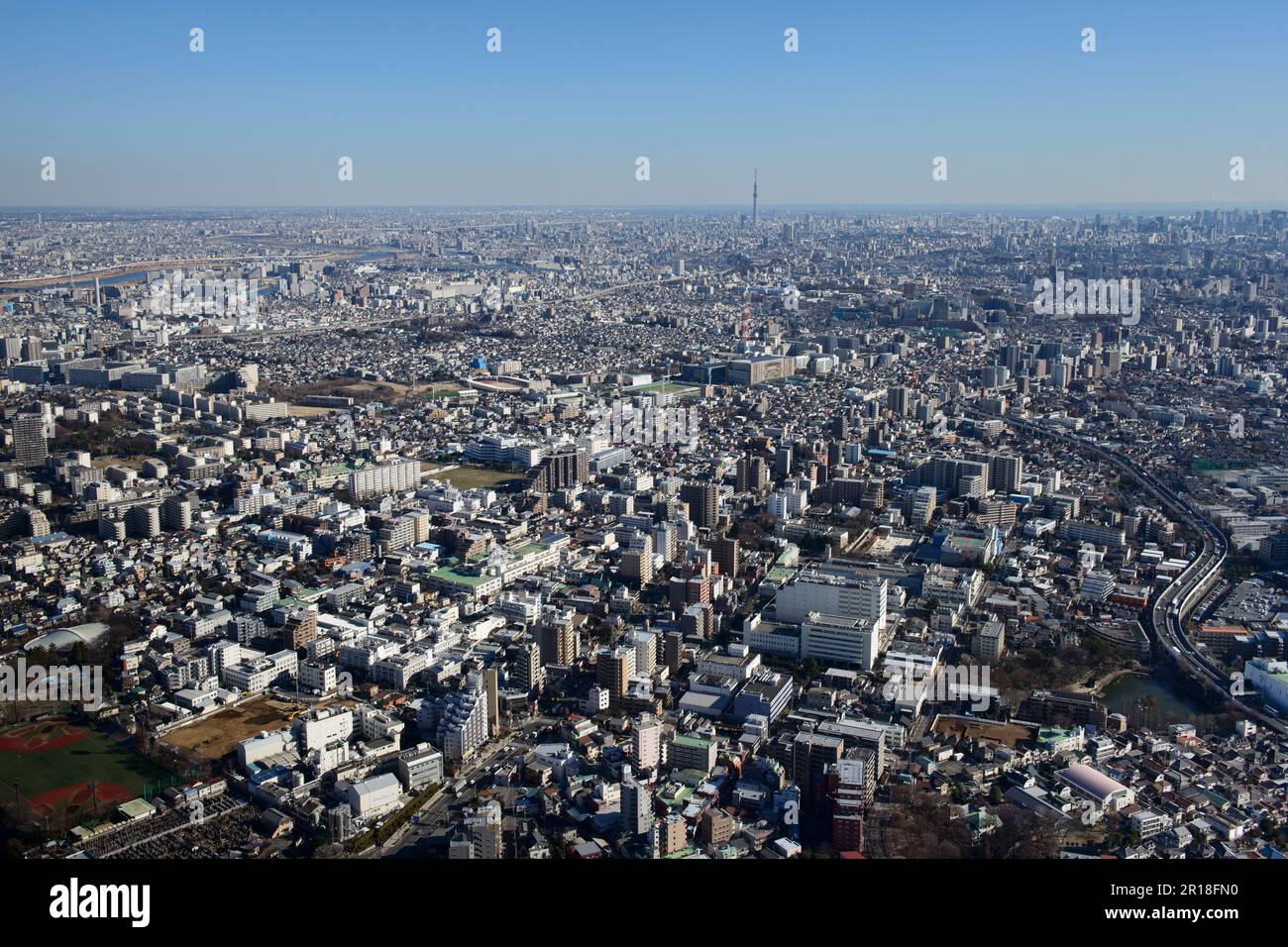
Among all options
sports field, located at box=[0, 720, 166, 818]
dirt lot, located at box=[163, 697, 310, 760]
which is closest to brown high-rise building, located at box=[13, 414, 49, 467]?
sports field, located at box=[0, 720, 166, 818]

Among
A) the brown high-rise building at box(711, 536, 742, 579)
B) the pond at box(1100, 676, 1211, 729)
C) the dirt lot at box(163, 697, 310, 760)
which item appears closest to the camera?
the dirt lot at box(163, 697, 310, 760)

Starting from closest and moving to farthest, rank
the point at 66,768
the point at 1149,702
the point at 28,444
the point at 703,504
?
the point at 66,768 < the point at 1149,702 < the point at 703,504 < the point at 28,444

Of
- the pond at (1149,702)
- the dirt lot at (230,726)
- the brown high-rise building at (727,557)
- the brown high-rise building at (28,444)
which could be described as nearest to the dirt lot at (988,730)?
the pond at (1149,702)

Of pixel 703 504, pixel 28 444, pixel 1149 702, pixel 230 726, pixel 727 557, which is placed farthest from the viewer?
pixel 28 444

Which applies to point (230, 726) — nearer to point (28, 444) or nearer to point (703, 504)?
point (703, 504)

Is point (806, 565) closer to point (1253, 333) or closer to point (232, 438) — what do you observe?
point (232, 438)

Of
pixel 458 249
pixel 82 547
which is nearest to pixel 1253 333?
pixel 82 547

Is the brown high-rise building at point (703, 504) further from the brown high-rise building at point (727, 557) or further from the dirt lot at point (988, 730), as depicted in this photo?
the dirt lot at point (988, 730)

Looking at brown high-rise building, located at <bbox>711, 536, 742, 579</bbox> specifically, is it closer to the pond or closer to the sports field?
the pond

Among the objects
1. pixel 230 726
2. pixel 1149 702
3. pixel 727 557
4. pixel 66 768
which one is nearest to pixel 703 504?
pixel 727 557
